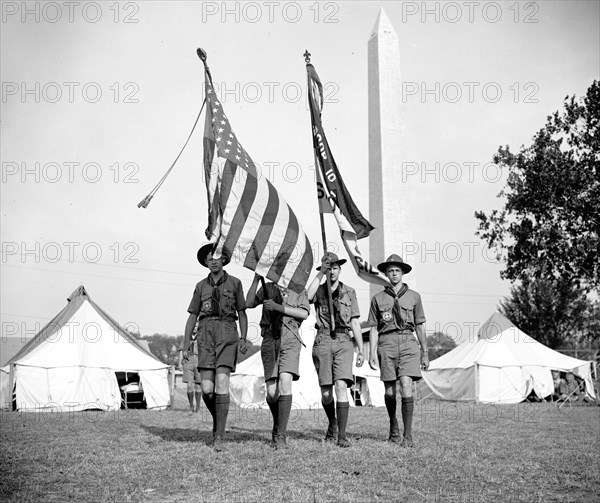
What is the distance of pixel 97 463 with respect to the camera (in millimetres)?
5891

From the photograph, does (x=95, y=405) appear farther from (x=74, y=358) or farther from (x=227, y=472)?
(x=227, y=472)

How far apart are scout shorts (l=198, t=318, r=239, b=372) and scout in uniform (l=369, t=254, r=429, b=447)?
4.88 ft

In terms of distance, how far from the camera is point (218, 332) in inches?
280

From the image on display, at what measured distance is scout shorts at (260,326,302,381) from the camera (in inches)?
276

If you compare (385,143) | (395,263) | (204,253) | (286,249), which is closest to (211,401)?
(204,253)

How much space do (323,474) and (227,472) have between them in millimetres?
716

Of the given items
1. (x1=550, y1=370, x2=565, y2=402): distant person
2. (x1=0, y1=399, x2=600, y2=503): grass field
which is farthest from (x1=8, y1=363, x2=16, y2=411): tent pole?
(x1=550, y1=370, x2=565, y2=402): distant person

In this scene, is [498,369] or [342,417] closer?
[342,417]

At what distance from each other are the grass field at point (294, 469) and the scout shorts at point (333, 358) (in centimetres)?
67

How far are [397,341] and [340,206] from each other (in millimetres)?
1573

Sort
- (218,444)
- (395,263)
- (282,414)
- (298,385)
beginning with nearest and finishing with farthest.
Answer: (218,444) < (282,414) < (395,263) < (298,385)

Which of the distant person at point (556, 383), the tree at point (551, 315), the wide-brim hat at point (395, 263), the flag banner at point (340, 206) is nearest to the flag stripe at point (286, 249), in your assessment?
the flag banner at point (340, 206)

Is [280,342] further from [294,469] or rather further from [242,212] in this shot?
[294,469]

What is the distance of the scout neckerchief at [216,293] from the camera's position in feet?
23.5
